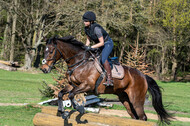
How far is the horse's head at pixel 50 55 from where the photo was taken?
5934 millimetres

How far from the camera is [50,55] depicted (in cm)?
607

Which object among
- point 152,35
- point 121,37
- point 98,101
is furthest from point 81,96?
point 121,37

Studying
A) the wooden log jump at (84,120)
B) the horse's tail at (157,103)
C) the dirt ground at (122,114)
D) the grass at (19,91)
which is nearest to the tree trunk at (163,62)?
the grass at (19,91)

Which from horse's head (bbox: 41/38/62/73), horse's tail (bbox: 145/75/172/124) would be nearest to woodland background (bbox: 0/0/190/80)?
horse's tail (bbox: 145/75/172/124)

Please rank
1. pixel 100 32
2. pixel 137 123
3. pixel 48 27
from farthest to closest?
pixel 48 27, pixel 100 32, pixel 137 123

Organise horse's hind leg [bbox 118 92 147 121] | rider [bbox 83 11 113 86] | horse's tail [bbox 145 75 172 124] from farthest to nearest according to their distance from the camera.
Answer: horse's tail [bbox 145 75 172 124] < horse's hind leg [bbox 118 92 147 121] < rider [bbox 83 11 113 86]

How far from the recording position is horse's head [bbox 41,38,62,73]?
5934mm

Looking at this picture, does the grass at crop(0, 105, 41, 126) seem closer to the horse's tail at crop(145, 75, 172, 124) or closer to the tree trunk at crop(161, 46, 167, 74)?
the horse's tail at crop(145, 75, 172, 124)

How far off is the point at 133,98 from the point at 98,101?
4548 mm

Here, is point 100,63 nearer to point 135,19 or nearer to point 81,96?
point 81,96

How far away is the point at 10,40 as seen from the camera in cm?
3288

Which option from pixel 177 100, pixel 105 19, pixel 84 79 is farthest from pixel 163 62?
pixel 84 79

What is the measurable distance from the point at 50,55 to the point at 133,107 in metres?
2.60

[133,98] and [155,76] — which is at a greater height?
[133,98]
